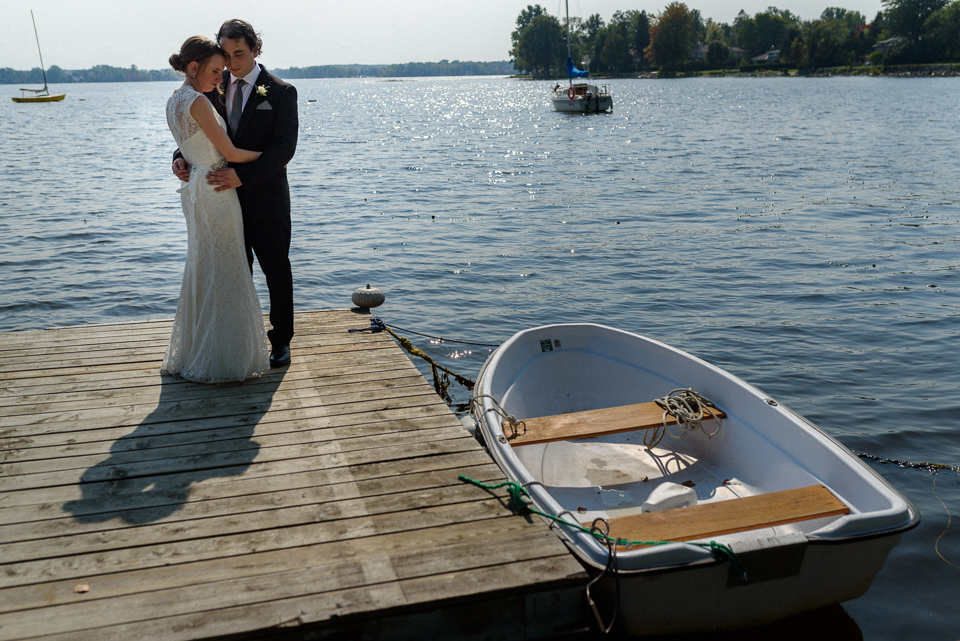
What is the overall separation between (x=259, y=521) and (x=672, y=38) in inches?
5027

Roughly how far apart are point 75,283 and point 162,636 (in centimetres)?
1064

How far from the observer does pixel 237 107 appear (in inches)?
176

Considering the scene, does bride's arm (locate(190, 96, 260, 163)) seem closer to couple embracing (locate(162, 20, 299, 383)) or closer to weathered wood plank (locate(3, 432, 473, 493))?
couple embracing (locate(162, 20, 299, 383))

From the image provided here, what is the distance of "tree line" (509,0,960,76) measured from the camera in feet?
327

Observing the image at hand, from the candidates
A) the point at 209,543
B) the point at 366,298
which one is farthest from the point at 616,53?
the point at 209,543

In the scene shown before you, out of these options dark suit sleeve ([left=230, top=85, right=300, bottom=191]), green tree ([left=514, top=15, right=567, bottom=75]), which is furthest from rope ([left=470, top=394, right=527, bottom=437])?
green tree ([left=514, top=15, right=567, bottom=75])

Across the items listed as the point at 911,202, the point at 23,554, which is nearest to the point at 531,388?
the point at 23,554

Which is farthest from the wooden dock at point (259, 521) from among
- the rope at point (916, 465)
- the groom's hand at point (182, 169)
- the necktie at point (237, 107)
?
the rope at point (916, 465)

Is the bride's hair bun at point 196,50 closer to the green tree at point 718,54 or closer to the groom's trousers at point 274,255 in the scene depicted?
the groom's trousers at point 274,255

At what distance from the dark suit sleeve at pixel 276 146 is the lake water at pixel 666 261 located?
12.3 ft

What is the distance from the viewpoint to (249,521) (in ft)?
10.2

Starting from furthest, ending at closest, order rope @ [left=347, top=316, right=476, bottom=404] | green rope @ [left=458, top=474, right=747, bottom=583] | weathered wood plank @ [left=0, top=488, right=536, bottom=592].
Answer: rope @ [left=347, top=316, right=476, bottom=404]
green rope @ [left=458, top=474, right=747, bottom=583]
weathered wood plank @ [left=0, top=488, right=536, bottom=592]

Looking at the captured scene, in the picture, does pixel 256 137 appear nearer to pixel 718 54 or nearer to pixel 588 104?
pixel 588 104

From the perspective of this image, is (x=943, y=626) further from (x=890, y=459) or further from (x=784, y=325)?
(x=784, y=325)
